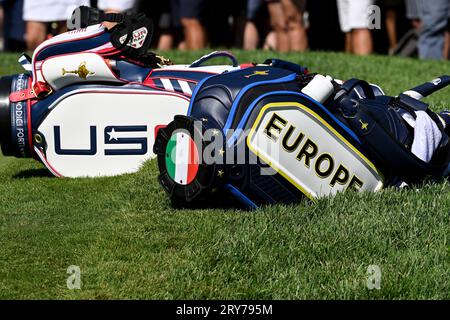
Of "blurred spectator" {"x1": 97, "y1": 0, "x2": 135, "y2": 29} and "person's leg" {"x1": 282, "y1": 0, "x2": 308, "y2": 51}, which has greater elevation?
"blurred spectator" {"x1": 97, "y1": 0, "x2": 135, "y2": 29}

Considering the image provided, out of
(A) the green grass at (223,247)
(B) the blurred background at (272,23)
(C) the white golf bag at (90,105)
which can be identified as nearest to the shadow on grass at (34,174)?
(C) the white golf bag at (90,105)

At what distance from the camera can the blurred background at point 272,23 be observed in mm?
10570

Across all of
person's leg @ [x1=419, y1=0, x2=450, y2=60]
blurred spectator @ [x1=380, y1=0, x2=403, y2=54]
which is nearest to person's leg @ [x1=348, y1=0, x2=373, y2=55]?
person's leg @ [x1=419, y1=0, x2=450, y2=60]

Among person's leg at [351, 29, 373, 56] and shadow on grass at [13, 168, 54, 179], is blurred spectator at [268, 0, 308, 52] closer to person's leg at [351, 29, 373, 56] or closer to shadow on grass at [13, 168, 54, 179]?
person's leg at [351, 29, 373, 56]

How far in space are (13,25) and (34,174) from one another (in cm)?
673

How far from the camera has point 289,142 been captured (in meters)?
4.82

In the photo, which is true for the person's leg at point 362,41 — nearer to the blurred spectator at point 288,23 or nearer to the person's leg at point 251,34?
the blurred spectator at point 288,23

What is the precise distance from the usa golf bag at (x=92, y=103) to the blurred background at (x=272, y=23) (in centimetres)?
404

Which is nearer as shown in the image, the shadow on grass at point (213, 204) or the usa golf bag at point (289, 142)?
the usa golf bag at point (289, 142)

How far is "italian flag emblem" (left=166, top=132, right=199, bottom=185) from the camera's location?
4.84m

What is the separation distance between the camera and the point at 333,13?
13.2 metres

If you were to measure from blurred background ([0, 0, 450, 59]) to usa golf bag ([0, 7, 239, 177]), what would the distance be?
4041 mm
